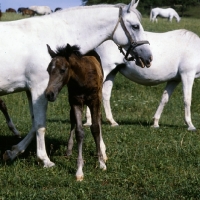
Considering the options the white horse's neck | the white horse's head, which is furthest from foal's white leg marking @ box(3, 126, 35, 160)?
the white horse's head

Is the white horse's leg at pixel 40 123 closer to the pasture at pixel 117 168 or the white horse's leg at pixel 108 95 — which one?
the pasture at pixel 117 168

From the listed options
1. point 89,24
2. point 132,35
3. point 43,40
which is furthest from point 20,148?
point 132,35

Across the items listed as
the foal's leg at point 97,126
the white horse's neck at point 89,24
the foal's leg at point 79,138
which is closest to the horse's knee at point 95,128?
the foal's leg at point 97,126

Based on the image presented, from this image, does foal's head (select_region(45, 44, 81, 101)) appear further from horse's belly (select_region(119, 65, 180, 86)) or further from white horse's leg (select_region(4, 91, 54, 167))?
horse's belly (select_region(119, 65, 180, 86))

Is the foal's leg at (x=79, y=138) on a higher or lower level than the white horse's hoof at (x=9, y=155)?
higher

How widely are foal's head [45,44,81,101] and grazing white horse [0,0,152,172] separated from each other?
2.14ft

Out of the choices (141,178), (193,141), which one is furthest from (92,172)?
(193,141)

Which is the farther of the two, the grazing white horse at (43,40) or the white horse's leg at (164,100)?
the white horse's leg at (164,100)

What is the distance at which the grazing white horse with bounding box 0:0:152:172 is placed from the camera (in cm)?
709

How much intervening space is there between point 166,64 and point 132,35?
12.2 ft

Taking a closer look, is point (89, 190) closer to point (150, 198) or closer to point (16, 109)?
point (150, 198)

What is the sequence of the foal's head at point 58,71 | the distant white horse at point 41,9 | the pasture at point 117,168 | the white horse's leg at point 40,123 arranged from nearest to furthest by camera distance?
the pasture at point 117,168 → the foal's head at point 58,71 → the white horse's leg at point 40,123 → the distant white horse at point 41,9

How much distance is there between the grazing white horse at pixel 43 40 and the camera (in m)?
7.09

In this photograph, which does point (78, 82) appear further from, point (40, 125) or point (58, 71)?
point (40, 125)
